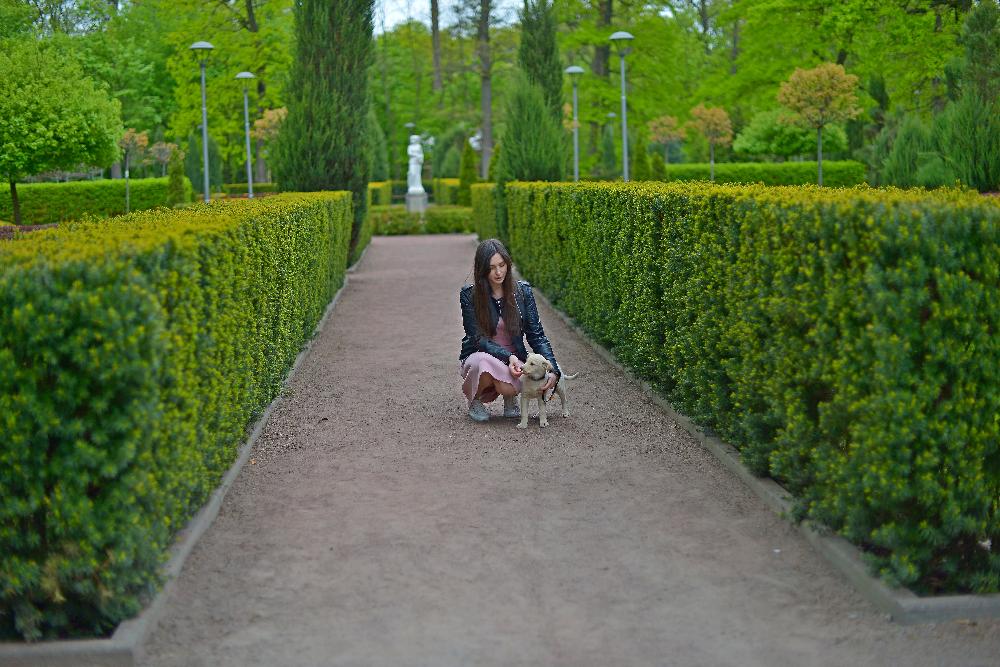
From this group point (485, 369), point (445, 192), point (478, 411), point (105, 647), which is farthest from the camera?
point (445, 192)

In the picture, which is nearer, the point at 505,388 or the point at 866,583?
the point at 866,583

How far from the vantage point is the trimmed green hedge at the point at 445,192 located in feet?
163

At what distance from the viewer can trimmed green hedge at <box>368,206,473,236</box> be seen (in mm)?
38781

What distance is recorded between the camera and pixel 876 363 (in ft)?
15.6

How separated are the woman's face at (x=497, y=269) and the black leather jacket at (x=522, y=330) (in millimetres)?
176

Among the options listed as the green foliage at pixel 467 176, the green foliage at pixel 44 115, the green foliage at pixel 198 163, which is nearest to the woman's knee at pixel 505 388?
the green foliage at pixel 44 115

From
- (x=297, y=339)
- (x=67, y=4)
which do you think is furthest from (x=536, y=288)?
(x=67, y=4)

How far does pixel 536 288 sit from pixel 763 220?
12.5 metres

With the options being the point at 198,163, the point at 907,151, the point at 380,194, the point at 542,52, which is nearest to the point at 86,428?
the point at 907,151

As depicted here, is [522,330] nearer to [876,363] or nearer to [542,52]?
[876,363]

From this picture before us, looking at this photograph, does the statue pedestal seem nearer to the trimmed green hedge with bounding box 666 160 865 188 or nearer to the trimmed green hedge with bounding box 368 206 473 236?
the trimmed green hedge with bounding box 368 206 473 236

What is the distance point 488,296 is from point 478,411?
→ 0.86m

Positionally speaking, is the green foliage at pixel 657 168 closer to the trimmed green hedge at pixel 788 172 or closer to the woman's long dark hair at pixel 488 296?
the trimmed green hedge at pixel 788 172

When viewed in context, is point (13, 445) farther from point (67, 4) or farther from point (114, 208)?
point (67, 4)
